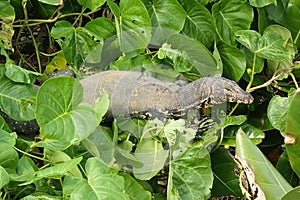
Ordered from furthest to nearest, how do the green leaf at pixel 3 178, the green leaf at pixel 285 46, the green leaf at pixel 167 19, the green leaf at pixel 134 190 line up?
the green leaf at pixel 285 46
the green leaf at pixel 167 19
the green leaf at pixel 134 190
the green leaf at pixel 3 178

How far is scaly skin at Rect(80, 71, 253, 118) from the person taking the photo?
1.25 m

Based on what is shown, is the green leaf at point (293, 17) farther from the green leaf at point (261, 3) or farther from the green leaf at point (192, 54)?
the green leaf at point (192, 54)

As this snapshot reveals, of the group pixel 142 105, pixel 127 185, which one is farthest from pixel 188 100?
pixel 127 185

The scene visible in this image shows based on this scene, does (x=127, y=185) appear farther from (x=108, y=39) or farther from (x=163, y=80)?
(x=108, y=39)

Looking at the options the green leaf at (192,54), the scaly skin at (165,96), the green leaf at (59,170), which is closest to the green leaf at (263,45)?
the green leaf at (192,54)

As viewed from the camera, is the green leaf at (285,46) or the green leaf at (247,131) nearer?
the green leaf at (247,131)

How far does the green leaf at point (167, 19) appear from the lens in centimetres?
144

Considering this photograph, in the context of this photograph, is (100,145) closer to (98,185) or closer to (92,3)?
(98,185)

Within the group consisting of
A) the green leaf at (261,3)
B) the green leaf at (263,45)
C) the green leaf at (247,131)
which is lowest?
Result: the green leaf at (247,131)

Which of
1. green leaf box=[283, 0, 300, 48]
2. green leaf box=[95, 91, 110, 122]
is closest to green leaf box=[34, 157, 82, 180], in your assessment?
green leaf box=[95, 91, 110, 122]

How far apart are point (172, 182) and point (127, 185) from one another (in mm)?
99

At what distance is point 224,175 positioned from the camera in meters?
1.46

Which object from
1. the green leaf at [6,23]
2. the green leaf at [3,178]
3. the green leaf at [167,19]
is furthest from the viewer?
the green leaf at [167,19]

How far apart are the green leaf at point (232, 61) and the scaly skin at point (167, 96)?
24cm
